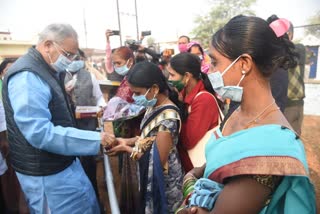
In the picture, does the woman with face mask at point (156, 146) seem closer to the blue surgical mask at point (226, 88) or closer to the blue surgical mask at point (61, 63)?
the blue surgical mask at point (61, 63)

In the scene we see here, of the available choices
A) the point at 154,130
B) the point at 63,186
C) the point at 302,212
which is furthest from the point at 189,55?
the point at 302,212

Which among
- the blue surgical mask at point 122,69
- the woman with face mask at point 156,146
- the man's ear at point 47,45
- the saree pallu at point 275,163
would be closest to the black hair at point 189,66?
the woman with face mask at point 156,146

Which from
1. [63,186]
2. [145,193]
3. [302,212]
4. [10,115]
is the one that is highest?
[10,115]

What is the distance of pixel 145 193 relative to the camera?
2182mm

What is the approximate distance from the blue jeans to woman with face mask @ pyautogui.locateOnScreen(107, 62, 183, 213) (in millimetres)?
379

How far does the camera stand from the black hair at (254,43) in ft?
3.72

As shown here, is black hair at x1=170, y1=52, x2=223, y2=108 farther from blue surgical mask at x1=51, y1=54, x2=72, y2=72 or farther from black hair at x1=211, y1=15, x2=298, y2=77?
black hair at x1=211, y1=15, x2=298, y2=77

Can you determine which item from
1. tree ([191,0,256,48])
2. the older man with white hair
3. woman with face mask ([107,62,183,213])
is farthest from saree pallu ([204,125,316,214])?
tree ([191,0,256,48])

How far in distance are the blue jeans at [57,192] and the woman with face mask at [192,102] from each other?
96 cm

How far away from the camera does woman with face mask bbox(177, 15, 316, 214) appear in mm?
984

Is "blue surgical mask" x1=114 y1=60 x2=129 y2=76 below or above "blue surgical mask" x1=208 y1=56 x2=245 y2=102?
below

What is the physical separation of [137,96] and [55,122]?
738mm

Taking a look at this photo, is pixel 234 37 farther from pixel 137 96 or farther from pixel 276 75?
pixel 276 75

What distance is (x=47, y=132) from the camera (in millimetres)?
1694
